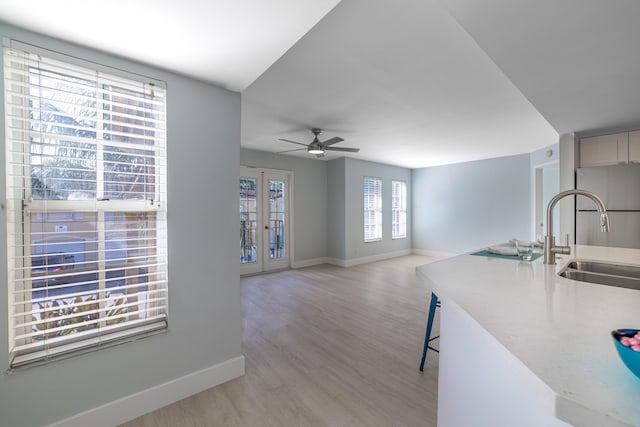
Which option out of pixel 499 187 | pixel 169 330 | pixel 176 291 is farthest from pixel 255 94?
pixel 499 187

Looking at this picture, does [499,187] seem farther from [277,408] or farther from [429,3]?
[277,408]

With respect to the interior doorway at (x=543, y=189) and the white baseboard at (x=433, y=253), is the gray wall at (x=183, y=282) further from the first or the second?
the white baseboard at (x=433, y=253)

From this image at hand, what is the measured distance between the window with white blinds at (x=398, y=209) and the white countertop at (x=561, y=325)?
611 cm

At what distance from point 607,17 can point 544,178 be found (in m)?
5.26

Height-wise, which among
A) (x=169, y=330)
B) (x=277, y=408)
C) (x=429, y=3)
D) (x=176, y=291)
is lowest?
(x=277, y=408)

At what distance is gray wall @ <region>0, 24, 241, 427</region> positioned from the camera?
147cm

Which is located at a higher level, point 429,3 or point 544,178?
point 429,3

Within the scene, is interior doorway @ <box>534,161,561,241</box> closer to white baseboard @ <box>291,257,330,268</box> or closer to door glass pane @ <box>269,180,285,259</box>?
white baseboard @ <box>291,257,330,268</box>

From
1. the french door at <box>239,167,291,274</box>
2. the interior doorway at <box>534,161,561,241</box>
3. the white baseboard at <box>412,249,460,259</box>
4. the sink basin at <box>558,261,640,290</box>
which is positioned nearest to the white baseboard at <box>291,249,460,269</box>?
the white baseboard at <box>412,249,460,259</box>

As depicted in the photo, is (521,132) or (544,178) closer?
(521,132)

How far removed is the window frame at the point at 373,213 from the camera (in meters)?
6.83

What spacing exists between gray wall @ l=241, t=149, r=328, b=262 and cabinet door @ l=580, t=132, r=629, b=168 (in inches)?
184

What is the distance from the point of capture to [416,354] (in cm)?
248

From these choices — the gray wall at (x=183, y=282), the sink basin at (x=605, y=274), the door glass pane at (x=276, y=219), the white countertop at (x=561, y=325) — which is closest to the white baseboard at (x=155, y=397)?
the gray wall at (x=183, y=282)
